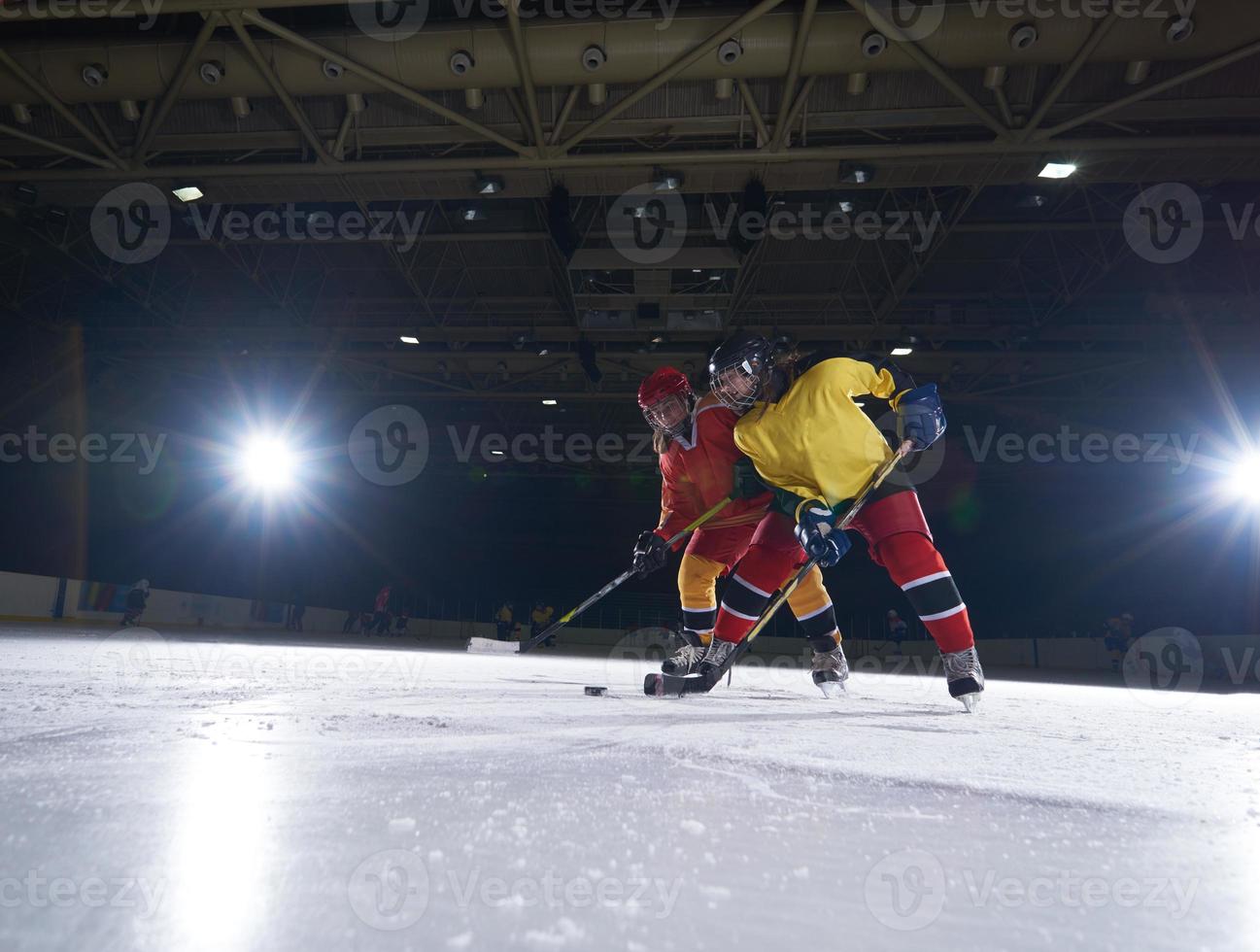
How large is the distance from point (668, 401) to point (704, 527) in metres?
0.69

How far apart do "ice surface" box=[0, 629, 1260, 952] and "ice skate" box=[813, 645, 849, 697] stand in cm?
160

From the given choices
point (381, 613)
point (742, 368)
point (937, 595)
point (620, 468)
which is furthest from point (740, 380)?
point (620, 468)

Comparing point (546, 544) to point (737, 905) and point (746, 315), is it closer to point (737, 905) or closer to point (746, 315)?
point (746, 315)

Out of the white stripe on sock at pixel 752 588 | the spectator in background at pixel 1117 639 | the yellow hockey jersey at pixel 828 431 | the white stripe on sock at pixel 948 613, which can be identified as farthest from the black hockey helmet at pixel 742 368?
the spectator in background at pixel 1117 639

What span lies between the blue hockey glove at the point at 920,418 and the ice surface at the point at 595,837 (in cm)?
138

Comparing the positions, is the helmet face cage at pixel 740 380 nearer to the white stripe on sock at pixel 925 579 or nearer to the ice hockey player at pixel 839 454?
the ice hockey player at pixel 839 454

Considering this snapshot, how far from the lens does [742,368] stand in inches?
119

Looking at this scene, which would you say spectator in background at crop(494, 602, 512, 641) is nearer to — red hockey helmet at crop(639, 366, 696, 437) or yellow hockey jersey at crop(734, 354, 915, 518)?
red hockey helmet at crop(639, 366, 696, 437)

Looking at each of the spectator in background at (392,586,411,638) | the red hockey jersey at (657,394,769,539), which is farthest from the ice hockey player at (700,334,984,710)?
the spectator in background at (392,586,411,638)

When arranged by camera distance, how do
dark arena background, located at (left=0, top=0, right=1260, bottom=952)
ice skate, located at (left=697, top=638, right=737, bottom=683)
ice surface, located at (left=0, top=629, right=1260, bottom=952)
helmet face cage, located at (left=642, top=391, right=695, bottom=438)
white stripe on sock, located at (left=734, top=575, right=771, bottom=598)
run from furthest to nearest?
helmet face cage, located at (left=642, top=391, right=695, bottom=438)
white stripe on sock, located at (left=734, top=575, right=771, bottom=598)
ice skate, located at (left=697, top=638, right=737, bottom=683)
dark arena background, located at (left=0, top=0, right=1260, bottom=952)
ice surface, located at (left=0, top=629, right=1260, bottom=952)

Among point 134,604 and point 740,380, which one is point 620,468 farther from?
point 740,380

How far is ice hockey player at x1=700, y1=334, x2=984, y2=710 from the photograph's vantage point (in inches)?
112

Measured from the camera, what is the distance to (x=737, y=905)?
69 cm

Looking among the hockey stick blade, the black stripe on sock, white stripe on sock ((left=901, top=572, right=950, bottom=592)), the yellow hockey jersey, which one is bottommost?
the hockey stick blade
